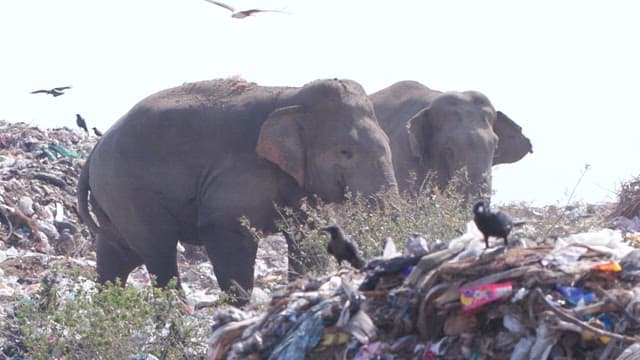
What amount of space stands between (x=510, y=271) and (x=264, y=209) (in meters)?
6.15

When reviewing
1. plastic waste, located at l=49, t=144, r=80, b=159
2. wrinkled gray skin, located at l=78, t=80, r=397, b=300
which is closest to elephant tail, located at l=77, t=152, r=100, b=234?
wrinkled gray skin, located at l=78, t=80, r=397, b=300

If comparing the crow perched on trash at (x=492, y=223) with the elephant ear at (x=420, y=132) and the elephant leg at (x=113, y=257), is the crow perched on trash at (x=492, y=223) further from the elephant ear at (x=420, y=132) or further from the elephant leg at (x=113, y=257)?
the elephant ear at (x=420, y=132)

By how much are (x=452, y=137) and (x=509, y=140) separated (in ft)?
4.09

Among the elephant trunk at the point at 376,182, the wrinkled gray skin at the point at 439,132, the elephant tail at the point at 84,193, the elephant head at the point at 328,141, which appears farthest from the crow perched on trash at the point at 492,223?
the elephant tail at the point at 84,193

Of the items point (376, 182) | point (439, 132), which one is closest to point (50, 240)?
point (439, 132)

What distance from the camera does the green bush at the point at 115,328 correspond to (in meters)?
7.24

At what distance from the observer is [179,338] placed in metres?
7.56

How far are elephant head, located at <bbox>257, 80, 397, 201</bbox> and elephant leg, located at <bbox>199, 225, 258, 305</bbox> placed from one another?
0.68 meters

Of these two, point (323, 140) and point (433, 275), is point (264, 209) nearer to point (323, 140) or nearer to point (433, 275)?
point (323, 140)

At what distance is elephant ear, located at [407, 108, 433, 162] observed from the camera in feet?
41.4

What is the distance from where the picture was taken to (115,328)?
729cm

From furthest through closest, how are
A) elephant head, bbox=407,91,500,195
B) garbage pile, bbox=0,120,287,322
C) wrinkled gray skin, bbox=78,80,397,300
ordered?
elephant head, bbox=407,91,500,195 → garbage pile, bbox=0,120,287,322 → wrinkled gray skin, bbox=78,80,397,300

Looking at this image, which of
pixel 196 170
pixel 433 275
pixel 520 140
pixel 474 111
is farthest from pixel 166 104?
pixel 433 275

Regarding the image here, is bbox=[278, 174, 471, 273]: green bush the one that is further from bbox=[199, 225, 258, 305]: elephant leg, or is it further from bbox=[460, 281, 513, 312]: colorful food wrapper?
bbox=[460, 281, 513, 312]: colorful food wrapper
